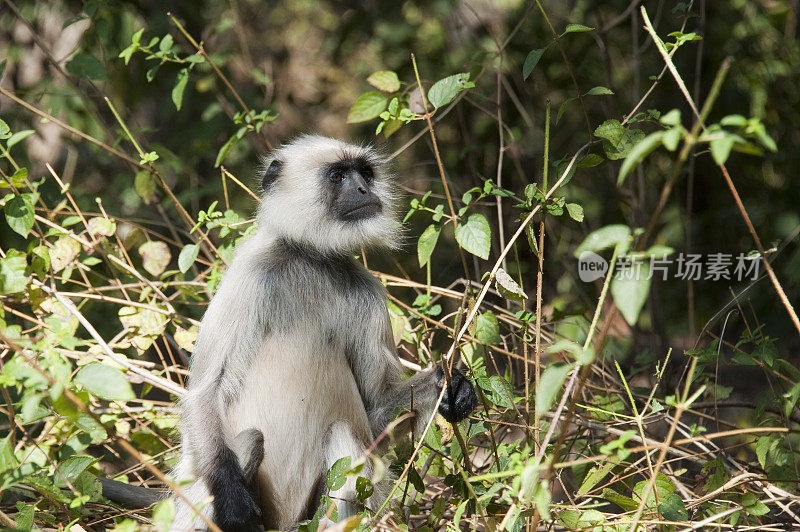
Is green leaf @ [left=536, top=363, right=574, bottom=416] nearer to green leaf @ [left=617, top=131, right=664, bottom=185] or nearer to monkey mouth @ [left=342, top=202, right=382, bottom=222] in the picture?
green leaf @ [left=617, top=131, right=664, bottom=185]

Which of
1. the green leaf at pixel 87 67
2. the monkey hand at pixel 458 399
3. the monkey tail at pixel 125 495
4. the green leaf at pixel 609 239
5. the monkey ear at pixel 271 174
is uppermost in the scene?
the green leaf at pixel 87 67

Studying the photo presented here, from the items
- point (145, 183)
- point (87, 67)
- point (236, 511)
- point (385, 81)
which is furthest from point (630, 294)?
point (87, 67)

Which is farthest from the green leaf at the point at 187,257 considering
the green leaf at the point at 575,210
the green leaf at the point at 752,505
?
the green leaf at the point at 752,505

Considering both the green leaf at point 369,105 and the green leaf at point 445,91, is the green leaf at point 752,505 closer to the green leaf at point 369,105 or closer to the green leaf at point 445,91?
the green leaf at point 445,91

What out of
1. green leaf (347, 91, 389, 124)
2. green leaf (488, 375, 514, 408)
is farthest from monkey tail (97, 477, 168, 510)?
green leaf (347, 91, 389, 124)

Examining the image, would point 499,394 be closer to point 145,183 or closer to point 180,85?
point 180,85

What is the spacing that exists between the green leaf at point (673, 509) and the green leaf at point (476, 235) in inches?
33.7

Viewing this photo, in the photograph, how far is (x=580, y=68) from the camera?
15.4 ft

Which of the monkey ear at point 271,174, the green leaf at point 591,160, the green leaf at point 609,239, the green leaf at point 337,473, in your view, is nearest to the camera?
the green leaf at point 609,239

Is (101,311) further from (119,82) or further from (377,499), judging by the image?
(377,499)

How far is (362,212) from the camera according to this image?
3.05 metres

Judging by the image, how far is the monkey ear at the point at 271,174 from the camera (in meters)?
3.23

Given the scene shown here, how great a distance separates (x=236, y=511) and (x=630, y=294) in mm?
1556

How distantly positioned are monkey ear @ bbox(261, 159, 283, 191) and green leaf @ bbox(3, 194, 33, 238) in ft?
2.76
